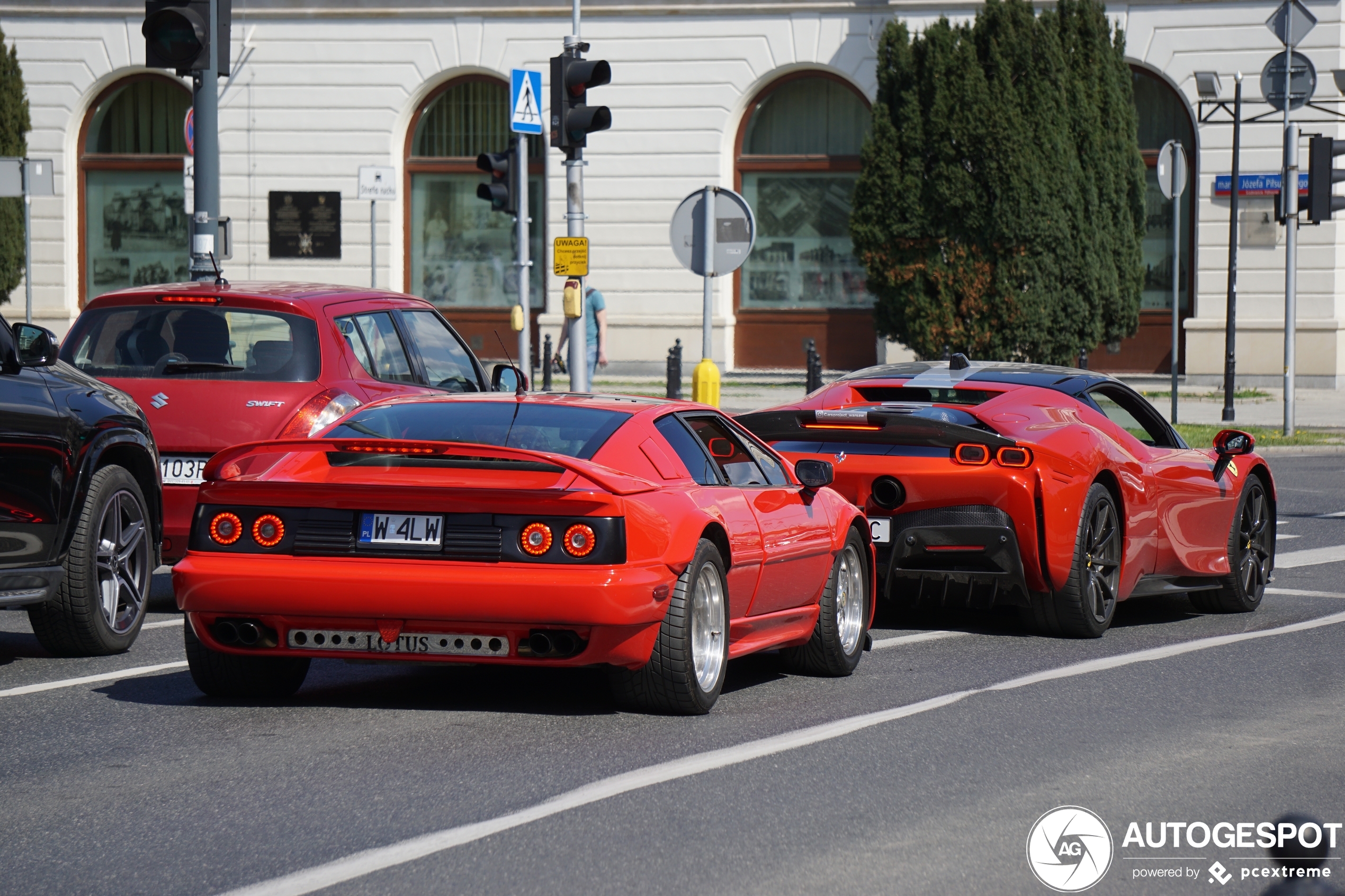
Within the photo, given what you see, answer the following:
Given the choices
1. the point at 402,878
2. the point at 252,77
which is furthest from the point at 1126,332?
the point at 402,878

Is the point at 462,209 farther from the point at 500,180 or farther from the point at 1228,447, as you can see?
the point at 1228,447

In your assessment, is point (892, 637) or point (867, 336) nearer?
point (892, 637)

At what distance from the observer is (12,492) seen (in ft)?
26.1

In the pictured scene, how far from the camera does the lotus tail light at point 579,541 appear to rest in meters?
6.52

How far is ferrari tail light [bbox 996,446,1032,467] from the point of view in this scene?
356 inches

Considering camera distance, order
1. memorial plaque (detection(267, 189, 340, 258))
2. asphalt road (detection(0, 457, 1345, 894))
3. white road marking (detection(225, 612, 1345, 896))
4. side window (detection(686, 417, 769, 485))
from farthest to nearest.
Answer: memorial plaque (detection(267, 189, 340, 258)) < side window (detection(686, 417, 769, 485)) < asphalt road (detection(0, 457, 1345, 894)) < white road marking (detection(225, 612, 1345, 896))

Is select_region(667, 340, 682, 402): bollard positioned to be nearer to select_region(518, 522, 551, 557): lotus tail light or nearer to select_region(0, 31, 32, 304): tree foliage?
select_region(0, 31, 32, 304): tree foliage

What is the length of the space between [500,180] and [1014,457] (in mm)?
14596

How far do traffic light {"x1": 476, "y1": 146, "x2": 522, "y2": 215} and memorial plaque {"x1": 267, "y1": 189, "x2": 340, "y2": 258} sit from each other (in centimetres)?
1151

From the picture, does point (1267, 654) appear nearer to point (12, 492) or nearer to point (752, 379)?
point (12, 492)

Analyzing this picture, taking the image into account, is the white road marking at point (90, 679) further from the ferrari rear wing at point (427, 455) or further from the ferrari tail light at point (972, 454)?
the ferrari tail light at point (972, 454)

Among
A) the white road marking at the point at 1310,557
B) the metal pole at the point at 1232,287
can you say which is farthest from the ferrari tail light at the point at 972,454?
the metal pole at the point at 1232,287

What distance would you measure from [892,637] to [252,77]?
1062 inches

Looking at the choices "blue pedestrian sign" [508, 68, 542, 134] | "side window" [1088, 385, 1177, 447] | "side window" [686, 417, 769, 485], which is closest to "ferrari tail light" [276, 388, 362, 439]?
"side window" [686, 417, 769, 485]
